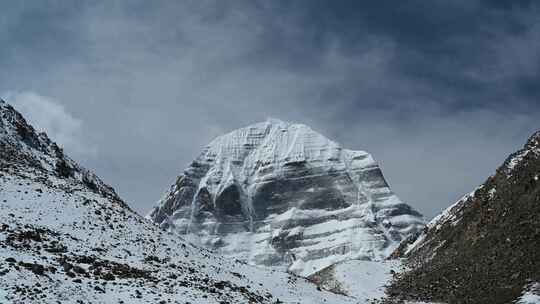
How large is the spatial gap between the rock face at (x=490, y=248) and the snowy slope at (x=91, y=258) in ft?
35.7

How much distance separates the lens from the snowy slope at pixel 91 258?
30219 mm

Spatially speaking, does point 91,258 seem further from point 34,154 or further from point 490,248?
point 490,248

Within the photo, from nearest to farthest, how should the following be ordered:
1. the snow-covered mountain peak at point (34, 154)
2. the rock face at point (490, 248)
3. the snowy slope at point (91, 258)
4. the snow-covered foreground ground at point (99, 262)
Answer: the snow-covered foreground ground at point (99, 262) → the snowy slope at point (91, 258) → the rock face at point (490, 248) → the snow-covered mountain peak at point (34, 154)

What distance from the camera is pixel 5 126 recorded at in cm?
6588

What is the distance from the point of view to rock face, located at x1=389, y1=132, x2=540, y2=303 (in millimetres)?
47219

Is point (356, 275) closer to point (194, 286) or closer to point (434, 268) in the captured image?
point (434, 268)

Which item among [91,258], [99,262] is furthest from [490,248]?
[91,258]

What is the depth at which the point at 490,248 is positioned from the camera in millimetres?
55156

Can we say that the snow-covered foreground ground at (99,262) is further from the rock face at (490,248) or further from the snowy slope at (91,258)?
the rock face at (490,248)

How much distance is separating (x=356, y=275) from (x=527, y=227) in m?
24.8

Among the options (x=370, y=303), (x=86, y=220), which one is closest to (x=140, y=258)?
(x=86, y=220)

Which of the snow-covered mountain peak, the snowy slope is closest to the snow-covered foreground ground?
the snowy slope

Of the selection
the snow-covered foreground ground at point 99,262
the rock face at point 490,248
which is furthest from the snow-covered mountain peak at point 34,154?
the rock face at point 490,248

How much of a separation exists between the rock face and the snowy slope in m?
10.9
